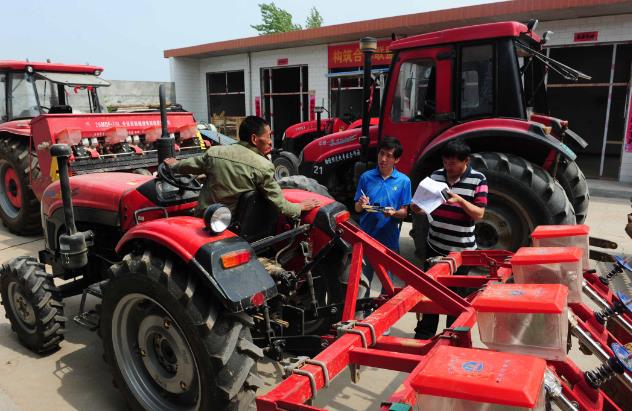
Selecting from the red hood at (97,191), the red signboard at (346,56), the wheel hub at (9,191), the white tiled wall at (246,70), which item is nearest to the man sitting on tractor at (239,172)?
the red hood at (97,191)

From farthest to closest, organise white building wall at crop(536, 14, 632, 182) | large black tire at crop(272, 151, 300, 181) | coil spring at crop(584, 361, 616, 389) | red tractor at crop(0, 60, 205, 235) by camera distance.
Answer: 1. white building wall at crop(536, 14, 632, 182)
2. large black tire at crop(272, 151, 300, 181)
3. red tractor at crop(0, 60, 205, 235)
4. coil spring at crop(584, 361, 616, 389)

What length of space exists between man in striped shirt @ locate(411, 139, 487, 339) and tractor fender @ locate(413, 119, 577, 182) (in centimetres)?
130

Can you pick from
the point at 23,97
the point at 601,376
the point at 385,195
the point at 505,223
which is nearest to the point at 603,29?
the point at 505,223

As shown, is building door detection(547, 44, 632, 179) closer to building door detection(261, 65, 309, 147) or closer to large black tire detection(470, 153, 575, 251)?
building door detection(261, 65, 309, 147)

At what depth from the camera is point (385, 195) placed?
351cm

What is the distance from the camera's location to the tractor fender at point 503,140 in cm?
418

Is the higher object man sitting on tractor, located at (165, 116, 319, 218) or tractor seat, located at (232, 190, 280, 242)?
man sitting on tractor, located at (165, 116, 319, 218)

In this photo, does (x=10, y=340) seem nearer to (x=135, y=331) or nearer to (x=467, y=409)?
(x=135, y=331)

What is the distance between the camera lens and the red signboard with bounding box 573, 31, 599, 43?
9880 millimetres

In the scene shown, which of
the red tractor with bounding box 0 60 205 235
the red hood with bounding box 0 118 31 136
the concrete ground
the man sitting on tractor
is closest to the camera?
the man sitting on tractor

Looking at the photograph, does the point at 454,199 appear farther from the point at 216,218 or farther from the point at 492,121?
the point at 492,121

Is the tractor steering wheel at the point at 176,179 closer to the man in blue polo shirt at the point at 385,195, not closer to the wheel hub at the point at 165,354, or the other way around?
the wheel hub at the point at 165,354

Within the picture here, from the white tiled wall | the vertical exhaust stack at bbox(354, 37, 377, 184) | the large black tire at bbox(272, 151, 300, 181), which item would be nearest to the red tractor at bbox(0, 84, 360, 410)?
the vertical exhaust stack at bbox(354, 37, 377, 184)

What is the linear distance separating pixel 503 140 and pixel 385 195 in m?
1.68
